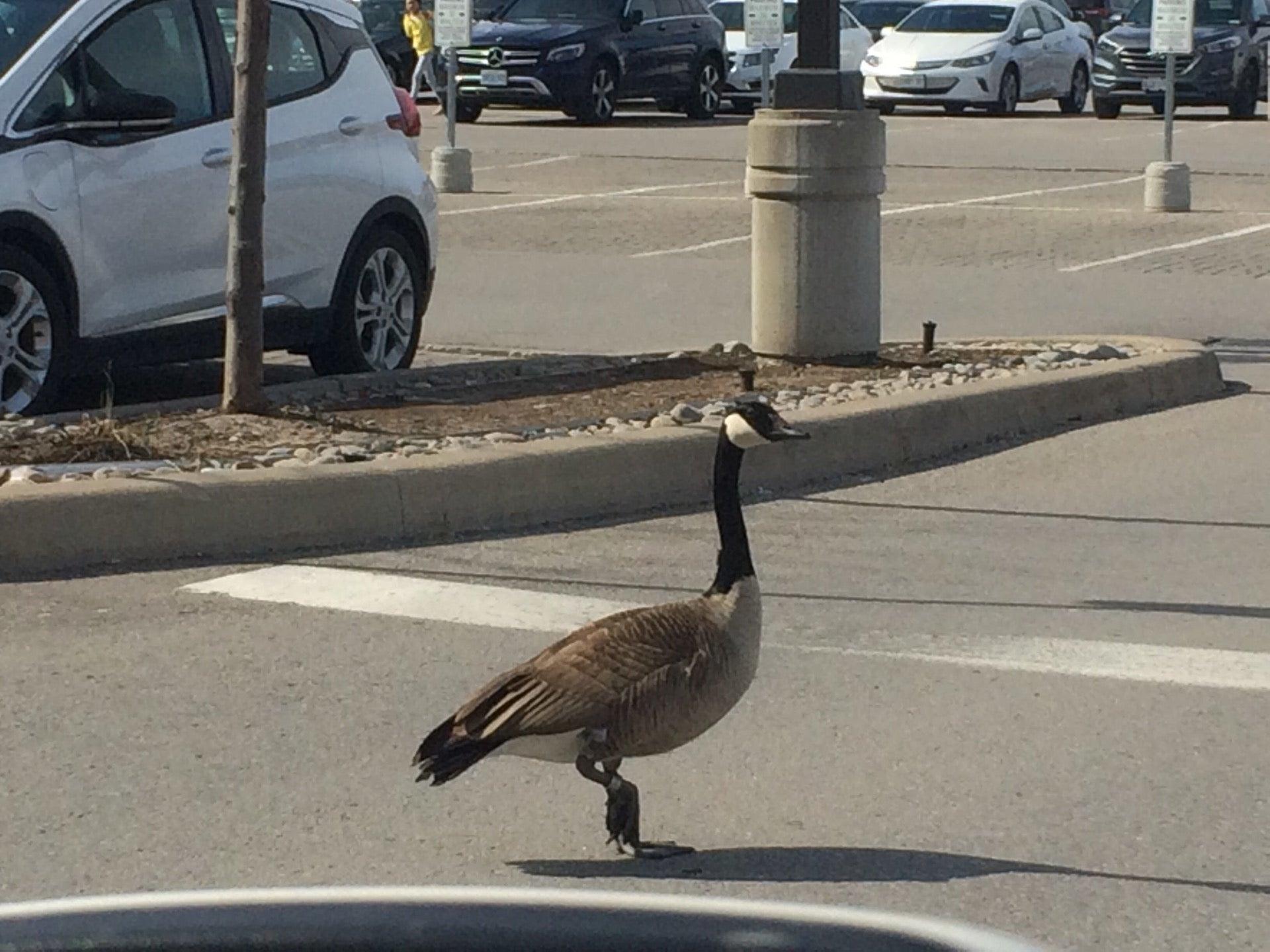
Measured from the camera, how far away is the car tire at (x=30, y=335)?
31.6ft

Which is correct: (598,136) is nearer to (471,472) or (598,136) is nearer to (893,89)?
(893,89)

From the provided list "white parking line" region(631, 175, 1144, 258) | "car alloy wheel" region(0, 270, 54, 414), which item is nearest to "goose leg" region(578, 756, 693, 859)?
"car alloy wheel" region(0, 270, 54, 414)

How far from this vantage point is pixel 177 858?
17.1 feet

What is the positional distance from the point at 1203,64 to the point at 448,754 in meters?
30.6

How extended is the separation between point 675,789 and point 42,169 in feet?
16.5

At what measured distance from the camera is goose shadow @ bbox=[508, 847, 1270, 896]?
16.7 feet

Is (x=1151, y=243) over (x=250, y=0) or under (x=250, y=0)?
under

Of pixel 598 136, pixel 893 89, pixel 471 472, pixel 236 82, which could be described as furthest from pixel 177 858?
pixel 893 89

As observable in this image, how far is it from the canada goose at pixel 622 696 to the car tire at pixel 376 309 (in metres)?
6.39

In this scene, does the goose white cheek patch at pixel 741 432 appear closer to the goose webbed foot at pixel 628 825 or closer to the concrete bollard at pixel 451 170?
the goose webbed foot at pixel 628 825

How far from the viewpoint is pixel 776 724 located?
627 centimetres

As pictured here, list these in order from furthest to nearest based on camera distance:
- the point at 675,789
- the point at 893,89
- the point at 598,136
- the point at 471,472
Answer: the point at 893,89 < the point at 598,136 < the point at 471,472 < the point at 675,789

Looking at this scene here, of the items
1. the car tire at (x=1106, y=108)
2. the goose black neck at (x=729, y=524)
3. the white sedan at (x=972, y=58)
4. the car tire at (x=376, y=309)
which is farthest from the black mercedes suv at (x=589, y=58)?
the goose black neck at (x=729, y=524)

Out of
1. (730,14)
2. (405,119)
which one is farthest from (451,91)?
(730,14)
